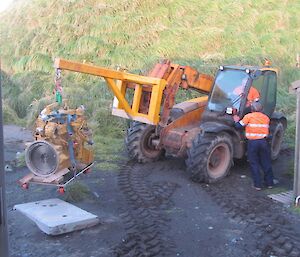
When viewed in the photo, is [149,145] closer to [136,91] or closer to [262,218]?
[136,91]

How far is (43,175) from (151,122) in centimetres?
213

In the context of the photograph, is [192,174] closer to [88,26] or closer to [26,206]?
[26,206]

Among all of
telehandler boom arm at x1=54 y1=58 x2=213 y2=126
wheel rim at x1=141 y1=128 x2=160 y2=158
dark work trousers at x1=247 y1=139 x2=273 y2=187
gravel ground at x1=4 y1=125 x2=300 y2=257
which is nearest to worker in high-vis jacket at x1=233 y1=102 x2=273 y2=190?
dark work trousers at x1=247 y1=139 x2=273 y2=187

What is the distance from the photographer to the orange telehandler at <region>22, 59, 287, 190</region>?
8.08 m

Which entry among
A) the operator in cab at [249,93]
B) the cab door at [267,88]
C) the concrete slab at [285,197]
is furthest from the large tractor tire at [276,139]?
the concrete slab at [285,197]

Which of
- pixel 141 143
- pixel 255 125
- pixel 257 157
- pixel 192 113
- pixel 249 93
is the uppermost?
pixel 249 93

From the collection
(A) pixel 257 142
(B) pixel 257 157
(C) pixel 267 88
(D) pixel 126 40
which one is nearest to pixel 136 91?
(A) pixel 257 142

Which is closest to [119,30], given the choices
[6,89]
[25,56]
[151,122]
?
[25,56]

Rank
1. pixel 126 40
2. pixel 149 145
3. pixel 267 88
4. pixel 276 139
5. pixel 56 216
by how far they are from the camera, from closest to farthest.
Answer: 1. pixel 56 216
2. pixel 267 88
3. pixel 149 145
4. pixel 276 139
5. pixel 126 40

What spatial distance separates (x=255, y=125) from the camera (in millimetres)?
8055

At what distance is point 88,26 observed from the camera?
1728 centimetres

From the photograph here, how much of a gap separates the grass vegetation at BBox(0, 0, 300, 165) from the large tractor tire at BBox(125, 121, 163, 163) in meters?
3.49

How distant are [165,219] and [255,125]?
8.19 ft

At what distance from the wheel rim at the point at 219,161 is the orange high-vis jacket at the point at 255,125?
21.1 inches
